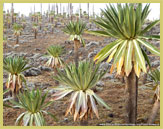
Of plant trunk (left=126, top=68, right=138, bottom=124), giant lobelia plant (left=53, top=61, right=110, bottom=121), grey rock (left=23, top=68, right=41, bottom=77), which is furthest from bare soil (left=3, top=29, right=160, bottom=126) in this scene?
grey rock (left=23, top=68, right=41, bottom=77)

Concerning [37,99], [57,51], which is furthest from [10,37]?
[37,99]

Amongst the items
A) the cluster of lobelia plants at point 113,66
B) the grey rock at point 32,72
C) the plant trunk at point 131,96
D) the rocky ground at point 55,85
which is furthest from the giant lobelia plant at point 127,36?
the grey rock at point 32,72

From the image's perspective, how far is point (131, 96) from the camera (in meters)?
5.99

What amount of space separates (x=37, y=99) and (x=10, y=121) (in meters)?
3.83

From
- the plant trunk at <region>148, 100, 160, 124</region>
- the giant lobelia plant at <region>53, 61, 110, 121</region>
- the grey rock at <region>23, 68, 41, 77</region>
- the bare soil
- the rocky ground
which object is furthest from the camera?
the grey rock at <region>23, 68, 41, 77</region>

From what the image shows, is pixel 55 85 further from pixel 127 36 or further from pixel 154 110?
pixel 127 36

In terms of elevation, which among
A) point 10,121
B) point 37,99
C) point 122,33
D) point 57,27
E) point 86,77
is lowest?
point 10,121

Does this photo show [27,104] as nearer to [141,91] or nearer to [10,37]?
[141,91]

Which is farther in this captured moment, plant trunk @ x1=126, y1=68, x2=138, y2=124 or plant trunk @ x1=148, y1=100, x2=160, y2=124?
plant trunk @ x1=148, y1=100, x2=160, y2=124

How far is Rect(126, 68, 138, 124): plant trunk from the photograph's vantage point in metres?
5.87

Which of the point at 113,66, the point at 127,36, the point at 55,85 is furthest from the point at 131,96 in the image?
the point at 55,85

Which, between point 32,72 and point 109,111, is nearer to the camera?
point 109,111

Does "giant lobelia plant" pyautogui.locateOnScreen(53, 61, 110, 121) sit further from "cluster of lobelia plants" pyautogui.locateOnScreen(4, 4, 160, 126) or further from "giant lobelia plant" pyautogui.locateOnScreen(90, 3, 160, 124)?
"giant lobelia plant" pyautogui.locateOnScreen(90, 3, 160, 124)

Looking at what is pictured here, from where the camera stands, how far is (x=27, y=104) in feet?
20.1
